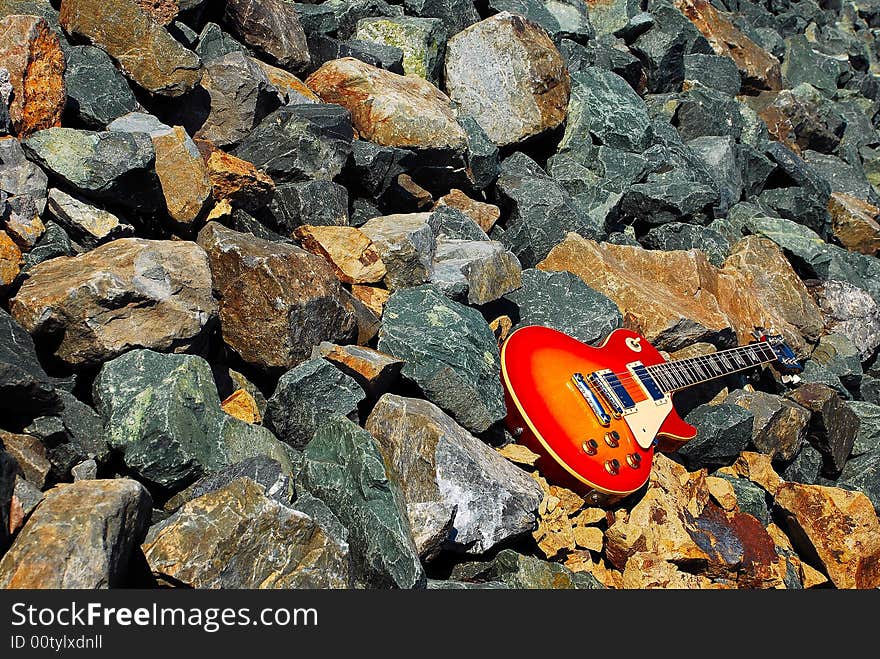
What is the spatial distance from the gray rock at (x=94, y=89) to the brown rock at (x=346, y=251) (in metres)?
1.68

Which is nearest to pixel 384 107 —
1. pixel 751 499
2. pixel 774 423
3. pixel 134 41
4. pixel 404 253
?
pixel 404 253

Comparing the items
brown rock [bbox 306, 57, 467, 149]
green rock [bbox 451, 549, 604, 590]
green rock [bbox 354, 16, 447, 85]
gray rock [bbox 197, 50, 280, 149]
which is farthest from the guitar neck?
green rock [bbox 354, 16, 447, 85]

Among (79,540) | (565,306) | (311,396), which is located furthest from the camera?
(565,306)

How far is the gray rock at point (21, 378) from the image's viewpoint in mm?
4621

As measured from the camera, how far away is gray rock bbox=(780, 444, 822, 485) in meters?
8.56

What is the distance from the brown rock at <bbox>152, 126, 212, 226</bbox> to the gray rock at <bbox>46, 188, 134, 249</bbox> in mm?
464

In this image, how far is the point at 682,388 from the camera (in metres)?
7.98

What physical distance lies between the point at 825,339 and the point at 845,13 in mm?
16773

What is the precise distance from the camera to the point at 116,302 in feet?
17.3

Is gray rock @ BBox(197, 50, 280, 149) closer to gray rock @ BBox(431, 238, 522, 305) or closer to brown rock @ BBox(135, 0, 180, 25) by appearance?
brown rock @ BBox(135, 0, 180, 25)

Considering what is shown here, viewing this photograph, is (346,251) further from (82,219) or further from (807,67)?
(807,67)

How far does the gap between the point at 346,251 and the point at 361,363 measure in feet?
4.38

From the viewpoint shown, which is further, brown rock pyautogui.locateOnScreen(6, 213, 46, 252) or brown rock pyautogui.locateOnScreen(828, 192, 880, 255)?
brown rock pyautogui.locateOnScreen(828, 192, 880, 255)

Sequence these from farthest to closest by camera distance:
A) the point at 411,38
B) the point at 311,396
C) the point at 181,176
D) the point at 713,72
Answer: the point at 713,72, the point at 411,38, the point at 181,176, the point at 311,396
